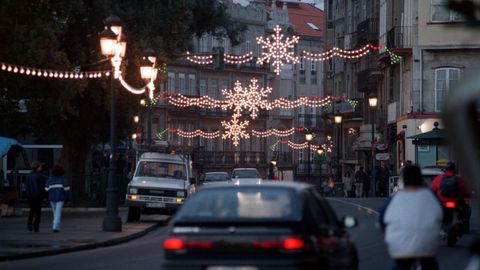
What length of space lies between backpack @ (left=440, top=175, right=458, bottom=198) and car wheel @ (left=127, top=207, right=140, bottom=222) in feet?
49.5

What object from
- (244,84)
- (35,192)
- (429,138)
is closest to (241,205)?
(35,192)

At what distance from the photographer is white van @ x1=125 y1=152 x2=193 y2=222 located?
37250mm

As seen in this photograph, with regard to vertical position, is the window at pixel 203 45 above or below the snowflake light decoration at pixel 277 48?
above

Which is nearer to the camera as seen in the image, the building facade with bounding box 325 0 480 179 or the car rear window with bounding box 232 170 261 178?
the building facade with bounding box 325 0 480 179

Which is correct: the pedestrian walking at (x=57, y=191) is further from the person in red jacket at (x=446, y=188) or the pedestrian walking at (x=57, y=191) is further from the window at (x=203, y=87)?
the window at (x=203, y=87)

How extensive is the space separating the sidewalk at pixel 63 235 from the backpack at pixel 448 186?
24.9 ft

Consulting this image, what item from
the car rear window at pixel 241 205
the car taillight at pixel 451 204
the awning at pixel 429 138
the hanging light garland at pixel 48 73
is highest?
the hanging light garland at pixel 48 73

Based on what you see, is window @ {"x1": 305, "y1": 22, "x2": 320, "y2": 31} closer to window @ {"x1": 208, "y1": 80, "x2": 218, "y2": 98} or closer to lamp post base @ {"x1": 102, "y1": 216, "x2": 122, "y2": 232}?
window @ {"x1": 208, "y1": 80, "x2": 218, "y2": 98}

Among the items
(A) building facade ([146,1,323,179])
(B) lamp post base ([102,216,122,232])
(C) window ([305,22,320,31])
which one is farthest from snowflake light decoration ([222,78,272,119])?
(B) lamp post base ([102,216,122,232])

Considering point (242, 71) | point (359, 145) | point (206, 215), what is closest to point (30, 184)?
point (206, 215)

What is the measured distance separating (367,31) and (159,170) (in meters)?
42.4

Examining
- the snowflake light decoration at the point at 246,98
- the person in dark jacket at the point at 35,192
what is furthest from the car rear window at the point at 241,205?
the snowflake light decoration at the point at 246,98

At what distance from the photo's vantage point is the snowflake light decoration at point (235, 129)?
338ft

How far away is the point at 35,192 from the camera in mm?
31016
